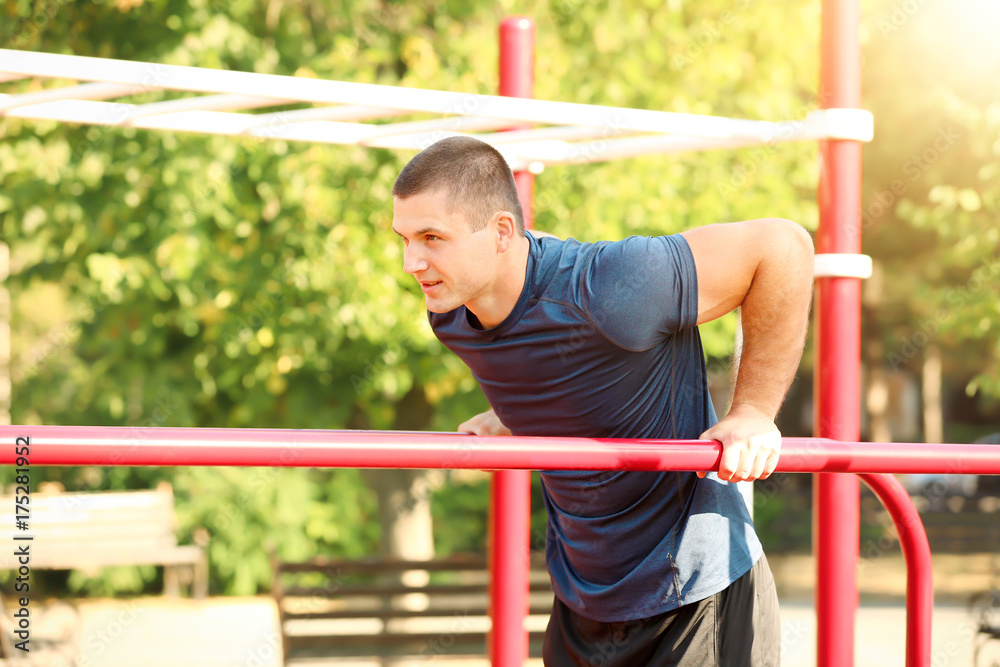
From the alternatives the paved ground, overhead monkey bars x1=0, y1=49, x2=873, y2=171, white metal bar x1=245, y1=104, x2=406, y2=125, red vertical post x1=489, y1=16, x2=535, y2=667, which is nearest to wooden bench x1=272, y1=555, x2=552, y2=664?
the paved ground

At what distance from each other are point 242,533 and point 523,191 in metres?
5.51

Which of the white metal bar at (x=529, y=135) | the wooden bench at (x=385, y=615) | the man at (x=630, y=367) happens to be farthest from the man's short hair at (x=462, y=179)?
the wooden bench at (x=385, y=615)

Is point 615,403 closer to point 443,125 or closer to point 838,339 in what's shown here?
point 838,339

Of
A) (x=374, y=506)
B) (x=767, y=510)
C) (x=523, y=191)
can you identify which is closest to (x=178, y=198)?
(x=523, y=191)

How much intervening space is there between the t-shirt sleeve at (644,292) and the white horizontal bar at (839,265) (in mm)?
663

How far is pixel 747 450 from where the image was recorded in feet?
4.98

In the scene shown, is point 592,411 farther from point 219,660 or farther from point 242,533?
point 242,533

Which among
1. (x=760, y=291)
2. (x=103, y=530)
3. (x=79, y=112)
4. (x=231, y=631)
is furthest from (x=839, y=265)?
(x=103, y=530)

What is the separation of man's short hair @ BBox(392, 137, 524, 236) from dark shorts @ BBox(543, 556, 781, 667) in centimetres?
74

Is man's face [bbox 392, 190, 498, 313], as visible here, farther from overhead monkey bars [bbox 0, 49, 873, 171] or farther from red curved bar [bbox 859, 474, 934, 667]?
red curved bar [bbox 859, 474, 934, 667]

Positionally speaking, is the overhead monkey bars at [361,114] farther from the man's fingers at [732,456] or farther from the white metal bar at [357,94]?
the man's fingers at [732,456]

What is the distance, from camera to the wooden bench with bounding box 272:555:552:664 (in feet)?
15.3

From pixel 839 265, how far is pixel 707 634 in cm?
83

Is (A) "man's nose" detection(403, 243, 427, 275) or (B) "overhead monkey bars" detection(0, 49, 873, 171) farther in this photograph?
(B) "overhead monkey bars" detection(0, 49, 873, 171)
